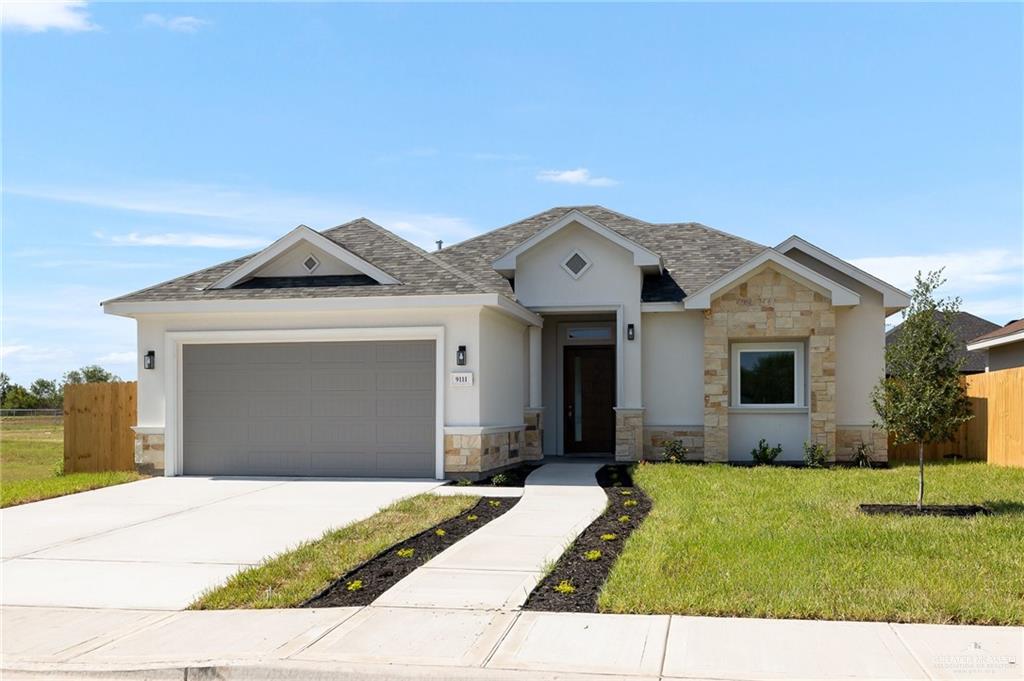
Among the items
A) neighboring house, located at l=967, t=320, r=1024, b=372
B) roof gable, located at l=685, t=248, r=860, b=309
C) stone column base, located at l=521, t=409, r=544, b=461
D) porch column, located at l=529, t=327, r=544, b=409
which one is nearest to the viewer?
roof gable, located at l=685, t=248, r=860, b=309

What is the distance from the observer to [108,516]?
12164mm

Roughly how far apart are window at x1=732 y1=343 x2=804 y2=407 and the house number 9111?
6012 millimetres

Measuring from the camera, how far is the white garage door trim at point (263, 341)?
15523mm

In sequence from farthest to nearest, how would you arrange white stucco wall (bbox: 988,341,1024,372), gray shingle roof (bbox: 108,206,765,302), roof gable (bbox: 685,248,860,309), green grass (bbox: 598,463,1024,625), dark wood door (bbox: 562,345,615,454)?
white stucco wall (bbox: 988,341,1024,372)
dark wood door (bbox: 562,345,615,454)
roof gable (bbox: 685,248,860,309)
gray shingle roof (bbox: 108,206,765,302)
green grass (bbox: 598,463,1024,625)

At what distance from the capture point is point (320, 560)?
8992mm

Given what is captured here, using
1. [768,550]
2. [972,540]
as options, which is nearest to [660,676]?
[768,550]

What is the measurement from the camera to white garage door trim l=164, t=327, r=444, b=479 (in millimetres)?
15523

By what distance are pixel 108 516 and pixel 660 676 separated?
29.0 feet

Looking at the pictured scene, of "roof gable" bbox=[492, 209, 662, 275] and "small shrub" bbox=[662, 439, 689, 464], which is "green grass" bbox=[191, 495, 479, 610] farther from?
"roof gable" bbox=[492, 209, 662, 275]

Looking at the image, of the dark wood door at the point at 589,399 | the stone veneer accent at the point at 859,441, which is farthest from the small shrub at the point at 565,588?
the dark wood door at the point at 589,399

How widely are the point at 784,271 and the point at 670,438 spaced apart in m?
3.91

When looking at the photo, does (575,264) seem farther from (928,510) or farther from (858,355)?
(928,510)

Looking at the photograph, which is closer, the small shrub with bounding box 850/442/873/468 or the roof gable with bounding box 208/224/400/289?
the roof gable with bounding box 208/224/400/289

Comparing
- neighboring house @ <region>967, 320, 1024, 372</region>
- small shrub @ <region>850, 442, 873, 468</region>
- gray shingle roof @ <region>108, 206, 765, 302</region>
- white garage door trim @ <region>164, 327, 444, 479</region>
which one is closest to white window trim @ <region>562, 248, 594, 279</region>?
gray shingle roof @ <region>108, 206, 765, 302</region>
